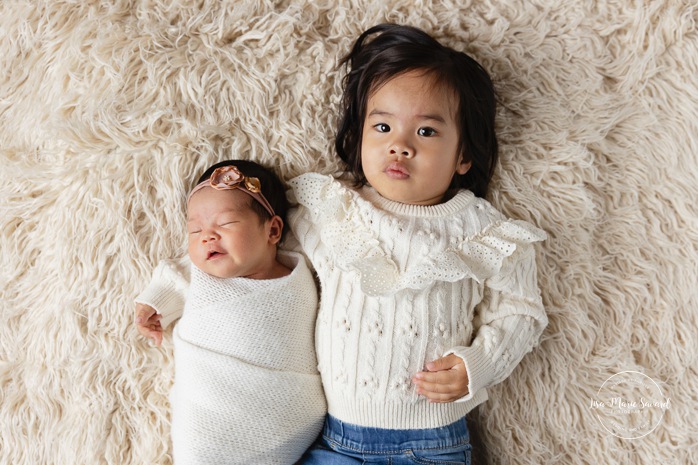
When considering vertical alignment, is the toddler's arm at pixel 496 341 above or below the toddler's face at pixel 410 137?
below

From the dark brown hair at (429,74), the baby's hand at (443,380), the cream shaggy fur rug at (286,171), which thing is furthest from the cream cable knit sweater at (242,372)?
the dark brown hair at (429,74)

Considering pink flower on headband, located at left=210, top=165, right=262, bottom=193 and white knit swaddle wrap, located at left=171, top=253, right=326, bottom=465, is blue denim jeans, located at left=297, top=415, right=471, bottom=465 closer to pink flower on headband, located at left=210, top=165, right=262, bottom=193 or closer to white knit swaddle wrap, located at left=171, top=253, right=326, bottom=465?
white knit swaddle wrap, located at left=171, top=253, right=326, bottom=465

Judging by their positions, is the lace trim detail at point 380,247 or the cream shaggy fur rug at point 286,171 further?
the cream shaggy fur rug at point 286,171

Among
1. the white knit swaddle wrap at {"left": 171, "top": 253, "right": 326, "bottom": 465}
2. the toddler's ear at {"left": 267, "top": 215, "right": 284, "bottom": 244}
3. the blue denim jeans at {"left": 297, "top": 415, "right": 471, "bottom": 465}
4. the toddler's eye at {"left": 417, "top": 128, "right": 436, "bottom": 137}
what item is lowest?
the blue denim jeans at {"left": 297, "top": 415, "right": 471, "bottom": 465}

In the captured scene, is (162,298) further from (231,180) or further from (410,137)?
(410,137)

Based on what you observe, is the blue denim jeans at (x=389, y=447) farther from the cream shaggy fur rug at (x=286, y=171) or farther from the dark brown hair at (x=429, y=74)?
the dark brown hair at (x=429, y=74)

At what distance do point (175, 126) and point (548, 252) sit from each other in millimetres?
917

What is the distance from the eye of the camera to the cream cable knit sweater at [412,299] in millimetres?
1390

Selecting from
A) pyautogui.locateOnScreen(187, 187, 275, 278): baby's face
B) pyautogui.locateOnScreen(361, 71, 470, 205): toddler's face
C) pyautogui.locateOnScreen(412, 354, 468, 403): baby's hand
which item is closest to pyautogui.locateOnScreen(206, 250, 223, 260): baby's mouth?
pyautogui.locateOnScreen(187, 187, 275, 278): baby's face

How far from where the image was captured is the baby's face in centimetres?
139

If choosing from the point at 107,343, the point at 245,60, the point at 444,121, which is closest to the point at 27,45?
the point at 245,60

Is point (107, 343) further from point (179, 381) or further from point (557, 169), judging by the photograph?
point (557, 169)

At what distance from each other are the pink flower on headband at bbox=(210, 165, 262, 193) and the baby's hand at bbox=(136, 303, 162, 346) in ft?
1.07

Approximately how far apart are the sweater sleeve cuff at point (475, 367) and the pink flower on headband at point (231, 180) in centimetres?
56
